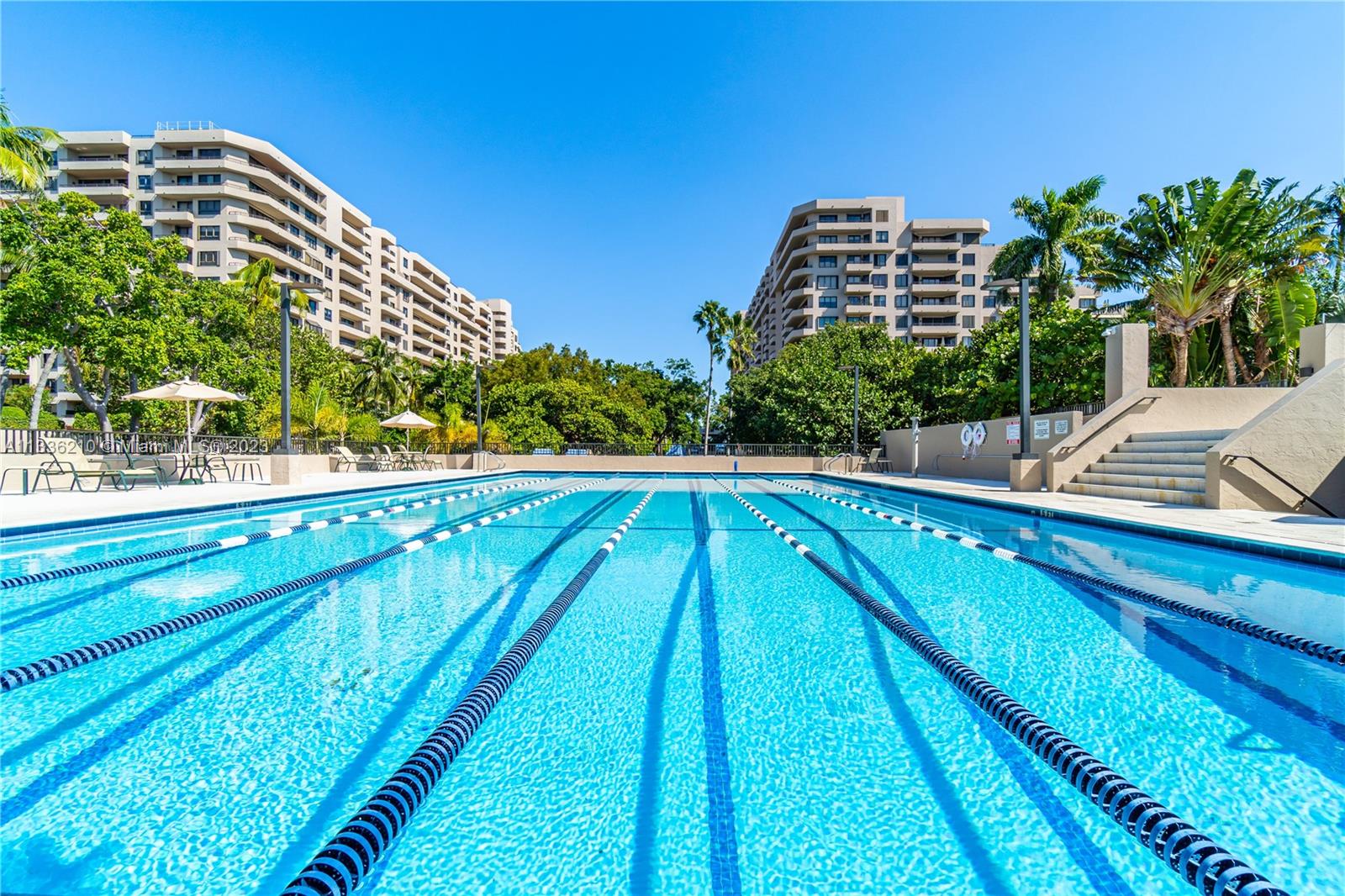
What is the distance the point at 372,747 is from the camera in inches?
120

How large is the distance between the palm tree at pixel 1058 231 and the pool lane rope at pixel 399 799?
2993 cm

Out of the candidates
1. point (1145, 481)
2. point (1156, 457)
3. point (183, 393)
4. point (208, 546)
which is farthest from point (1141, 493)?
point (183, 393)

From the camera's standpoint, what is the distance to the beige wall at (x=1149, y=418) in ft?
47.6

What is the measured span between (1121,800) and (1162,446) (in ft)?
48.6

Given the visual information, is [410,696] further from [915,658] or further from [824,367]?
[824,367]

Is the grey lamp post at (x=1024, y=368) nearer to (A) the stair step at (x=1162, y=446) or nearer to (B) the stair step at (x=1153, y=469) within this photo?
(B) the stair step at (x=1153, y=469)

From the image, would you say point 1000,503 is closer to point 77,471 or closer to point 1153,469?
point 1153,469

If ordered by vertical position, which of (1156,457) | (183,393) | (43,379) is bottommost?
(1156,457)

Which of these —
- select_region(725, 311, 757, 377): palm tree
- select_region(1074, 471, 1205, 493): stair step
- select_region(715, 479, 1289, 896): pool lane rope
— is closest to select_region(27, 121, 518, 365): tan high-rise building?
select_region(725, 311, 757, 377): palm tree

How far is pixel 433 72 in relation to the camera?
795 inches

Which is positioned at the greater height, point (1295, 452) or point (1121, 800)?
point (1295, 452)

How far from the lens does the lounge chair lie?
1356 cm

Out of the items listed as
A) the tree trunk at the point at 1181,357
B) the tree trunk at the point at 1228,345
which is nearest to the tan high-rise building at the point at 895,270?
the tree trunk at the point at 1228,345

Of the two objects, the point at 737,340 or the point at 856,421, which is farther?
the point at 737,340
